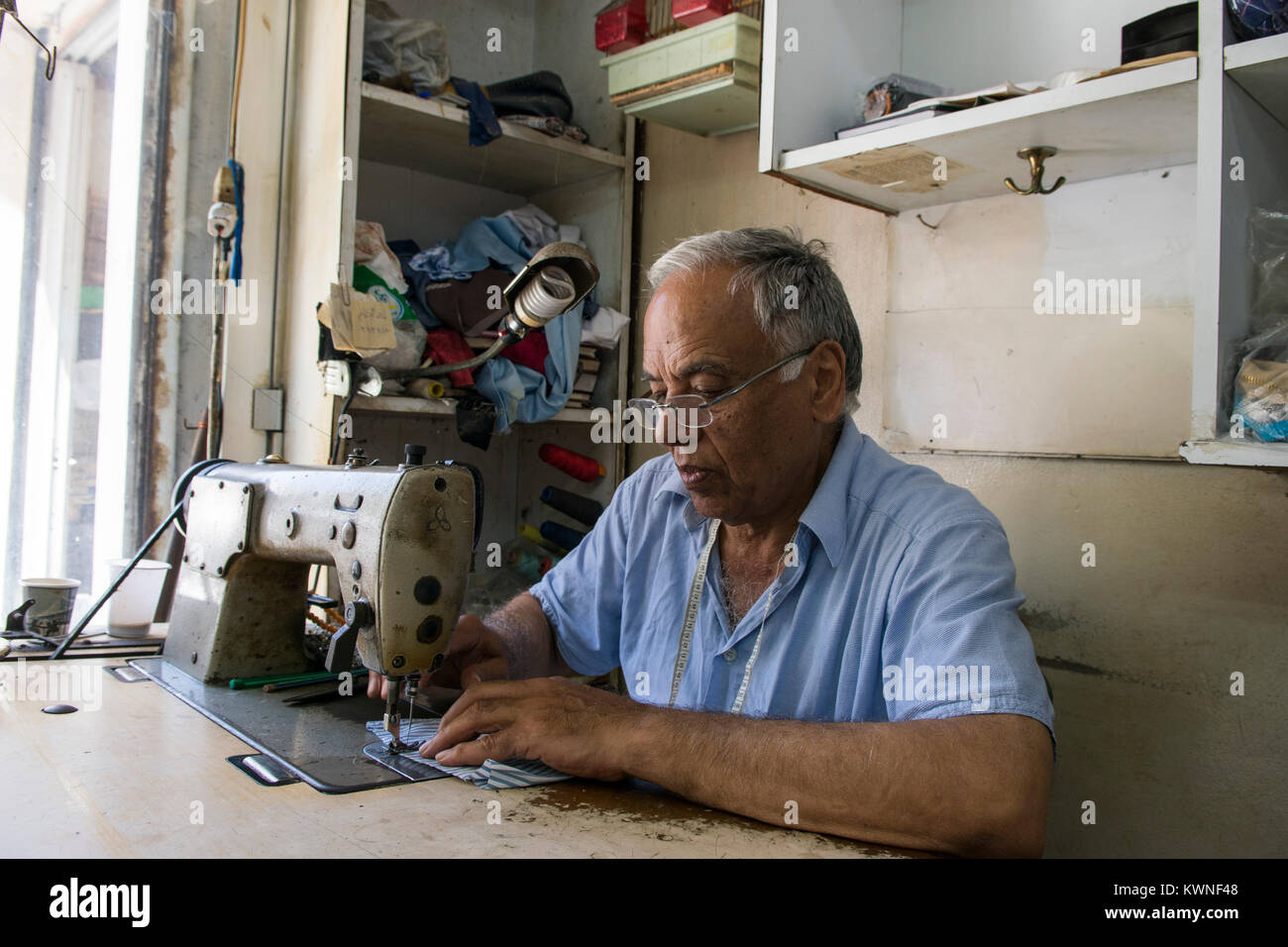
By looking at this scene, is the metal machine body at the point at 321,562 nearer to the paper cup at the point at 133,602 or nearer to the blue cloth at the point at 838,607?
the paper cup at the point at 133,602

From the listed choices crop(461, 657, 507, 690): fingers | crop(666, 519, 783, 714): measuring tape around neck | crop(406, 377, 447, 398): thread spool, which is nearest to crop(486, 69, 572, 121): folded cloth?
crop(406, 377, 447, 398): thread spool

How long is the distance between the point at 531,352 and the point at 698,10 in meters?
0.88

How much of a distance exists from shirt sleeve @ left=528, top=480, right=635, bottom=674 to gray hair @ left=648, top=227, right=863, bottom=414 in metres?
0.49

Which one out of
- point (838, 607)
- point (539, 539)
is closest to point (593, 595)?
point (838, 607)

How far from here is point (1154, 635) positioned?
1682mm

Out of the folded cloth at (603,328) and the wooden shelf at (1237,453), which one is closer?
the wooden shelf at (1237,453)

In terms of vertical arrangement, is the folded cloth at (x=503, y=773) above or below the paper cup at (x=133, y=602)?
below

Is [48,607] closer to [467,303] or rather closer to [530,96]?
[467,303]

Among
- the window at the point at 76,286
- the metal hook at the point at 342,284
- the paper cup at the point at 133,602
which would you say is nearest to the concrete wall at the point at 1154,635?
the metal hook at the point at 342,284

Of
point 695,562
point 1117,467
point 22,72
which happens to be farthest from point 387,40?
point 1117,467

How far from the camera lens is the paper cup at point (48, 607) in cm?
178

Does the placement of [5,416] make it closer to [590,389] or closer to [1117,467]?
[590,389]

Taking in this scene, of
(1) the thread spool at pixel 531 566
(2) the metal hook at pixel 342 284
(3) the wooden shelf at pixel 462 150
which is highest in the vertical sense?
(3) the wooden shelf at pixel 462 150

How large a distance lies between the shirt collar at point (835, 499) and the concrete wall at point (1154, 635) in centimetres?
53
